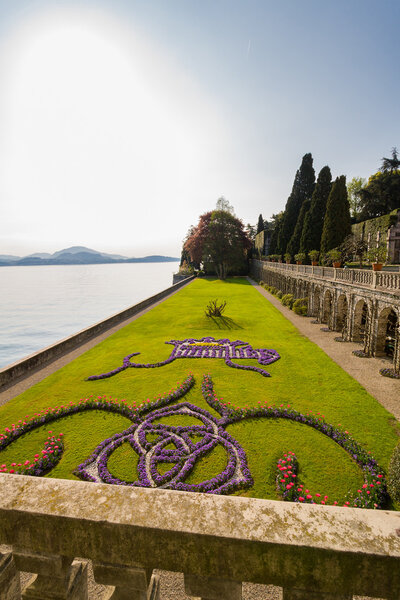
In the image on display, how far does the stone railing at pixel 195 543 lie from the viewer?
135 cm

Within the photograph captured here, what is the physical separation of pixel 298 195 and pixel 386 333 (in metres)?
51.9

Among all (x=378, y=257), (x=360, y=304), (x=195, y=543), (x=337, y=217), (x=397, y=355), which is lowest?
(x=397, y=355)

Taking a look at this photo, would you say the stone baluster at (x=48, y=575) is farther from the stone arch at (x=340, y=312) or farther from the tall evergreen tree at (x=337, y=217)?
the tall evergreen tree at (x=337, y=217)

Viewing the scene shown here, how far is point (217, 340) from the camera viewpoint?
20.3m

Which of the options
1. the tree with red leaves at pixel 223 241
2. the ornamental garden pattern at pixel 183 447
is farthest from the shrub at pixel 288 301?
the tree with red leaves at pixel 223 241

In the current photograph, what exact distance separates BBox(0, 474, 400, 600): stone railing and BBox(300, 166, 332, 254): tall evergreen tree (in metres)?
46.4

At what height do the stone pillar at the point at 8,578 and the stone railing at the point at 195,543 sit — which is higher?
the stone railing at the point at 195,543

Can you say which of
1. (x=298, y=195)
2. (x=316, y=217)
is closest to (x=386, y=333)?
(x=316, y=217)

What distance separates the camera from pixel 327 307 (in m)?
24.9

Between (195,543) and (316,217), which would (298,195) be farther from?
(195,543)

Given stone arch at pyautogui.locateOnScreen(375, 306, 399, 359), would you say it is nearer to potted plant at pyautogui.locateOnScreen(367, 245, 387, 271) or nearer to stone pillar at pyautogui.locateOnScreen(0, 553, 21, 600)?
potted plant at pyautogui.locateOnScreen(367, 245, 387, 271)

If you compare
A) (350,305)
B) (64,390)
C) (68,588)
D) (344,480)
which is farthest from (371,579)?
(350,305)

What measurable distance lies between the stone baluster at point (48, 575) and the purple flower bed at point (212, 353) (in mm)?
13090

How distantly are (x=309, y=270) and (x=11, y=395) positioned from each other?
2749cm
